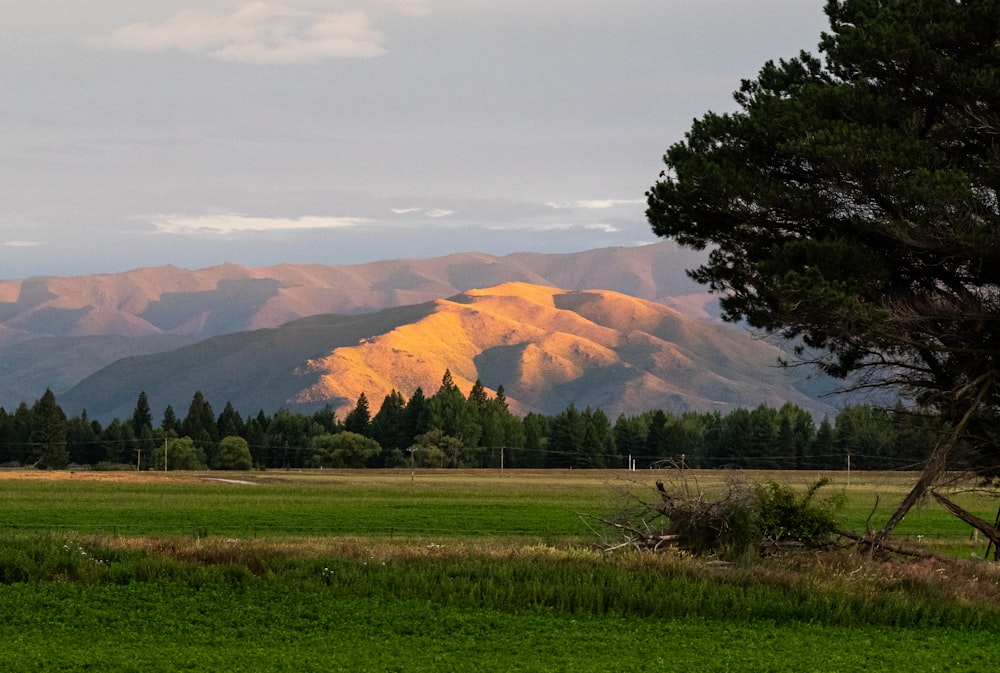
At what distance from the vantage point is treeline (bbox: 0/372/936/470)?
5915 inches

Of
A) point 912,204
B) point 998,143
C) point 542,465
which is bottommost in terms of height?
point 542,465

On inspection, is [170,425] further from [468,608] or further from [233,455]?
[468,608]

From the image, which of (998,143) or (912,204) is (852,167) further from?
(998,143)

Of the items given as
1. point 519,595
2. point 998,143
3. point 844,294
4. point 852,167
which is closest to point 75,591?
point 519,595

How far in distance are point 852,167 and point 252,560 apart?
15.1 metres

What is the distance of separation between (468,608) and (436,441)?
463 ft

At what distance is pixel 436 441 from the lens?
161250 millimetres

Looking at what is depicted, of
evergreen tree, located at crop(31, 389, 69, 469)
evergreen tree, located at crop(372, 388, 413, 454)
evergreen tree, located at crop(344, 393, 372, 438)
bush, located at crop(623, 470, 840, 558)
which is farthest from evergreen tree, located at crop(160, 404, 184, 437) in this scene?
bush, located at crop(623, 470, 840, 558)

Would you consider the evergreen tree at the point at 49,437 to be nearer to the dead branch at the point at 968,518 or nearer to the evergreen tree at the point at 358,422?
the evergreen tree at the point at 358,422

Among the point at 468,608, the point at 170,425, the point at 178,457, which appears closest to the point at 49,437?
the point at 178,457

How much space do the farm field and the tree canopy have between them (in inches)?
184

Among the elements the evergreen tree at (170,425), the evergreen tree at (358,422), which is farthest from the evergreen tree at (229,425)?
the evergreen tree at (358,422)

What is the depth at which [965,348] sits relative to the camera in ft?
89.6

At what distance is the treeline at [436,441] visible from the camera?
493 feet
